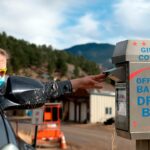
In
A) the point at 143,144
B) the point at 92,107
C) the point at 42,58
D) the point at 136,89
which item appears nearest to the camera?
the point at 136,89

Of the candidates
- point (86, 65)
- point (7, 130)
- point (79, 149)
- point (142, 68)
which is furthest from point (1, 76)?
point (86, 65)

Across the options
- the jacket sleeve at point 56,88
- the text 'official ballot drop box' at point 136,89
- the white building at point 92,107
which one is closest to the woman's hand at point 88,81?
the jacket sleeve at point 56,88

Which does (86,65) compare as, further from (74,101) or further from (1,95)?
(1,95)

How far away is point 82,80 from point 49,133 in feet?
64.4

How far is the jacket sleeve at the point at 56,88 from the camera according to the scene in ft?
12.9

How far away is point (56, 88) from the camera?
410cm

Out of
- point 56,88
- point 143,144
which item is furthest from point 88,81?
point 143,144

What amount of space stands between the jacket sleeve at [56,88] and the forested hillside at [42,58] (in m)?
90.7

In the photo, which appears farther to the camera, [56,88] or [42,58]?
[42,58]

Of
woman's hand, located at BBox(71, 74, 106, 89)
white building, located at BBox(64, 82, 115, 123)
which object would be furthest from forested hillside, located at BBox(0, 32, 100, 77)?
woman's hand, located at BBox(71, 74, 106, 89)

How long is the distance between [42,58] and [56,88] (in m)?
105

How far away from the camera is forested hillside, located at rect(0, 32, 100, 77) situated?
9769 cm

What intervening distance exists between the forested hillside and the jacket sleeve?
90.7 meters

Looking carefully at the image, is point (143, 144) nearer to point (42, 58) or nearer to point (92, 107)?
point (92, 107)
